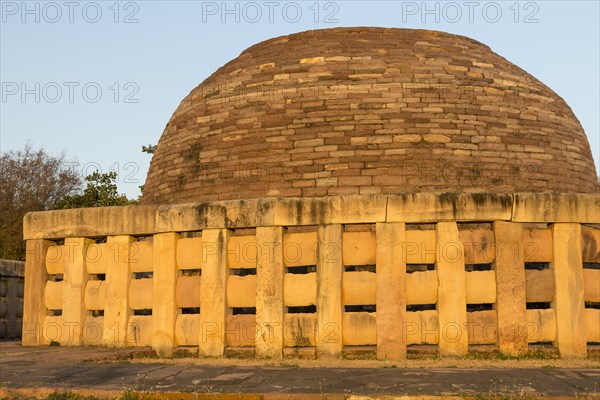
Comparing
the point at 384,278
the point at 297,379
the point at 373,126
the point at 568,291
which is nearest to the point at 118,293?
the point at 384,278

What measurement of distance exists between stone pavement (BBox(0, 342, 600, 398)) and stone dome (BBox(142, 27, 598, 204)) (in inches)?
180

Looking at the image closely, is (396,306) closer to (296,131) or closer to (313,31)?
(296,131)

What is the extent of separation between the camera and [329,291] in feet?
27.0

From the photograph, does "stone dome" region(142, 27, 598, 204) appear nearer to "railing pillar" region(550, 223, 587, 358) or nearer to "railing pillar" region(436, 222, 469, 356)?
"railing pillar" region(436, 222, 469, 356)

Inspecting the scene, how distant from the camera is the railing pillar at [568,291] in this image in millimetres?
8211

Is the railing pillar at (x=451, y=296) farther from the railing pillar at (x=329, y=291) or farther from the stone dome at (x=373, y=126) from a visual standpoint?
the stone dome at (x=373, y=126)

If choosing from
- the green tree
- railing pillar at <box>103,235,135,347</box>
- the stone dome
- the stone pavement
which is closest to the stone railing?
railing pillar at <box>103,235,135,347</box>

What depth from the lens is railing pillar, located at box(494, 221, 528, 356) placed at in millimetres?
8117

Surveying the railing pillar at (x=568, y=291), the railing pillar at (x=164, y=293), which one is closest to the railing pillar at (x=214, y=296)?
the railing pillar at (x=164, y=293)

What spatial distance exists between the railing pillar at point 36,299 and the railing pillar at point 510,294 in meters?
6.37

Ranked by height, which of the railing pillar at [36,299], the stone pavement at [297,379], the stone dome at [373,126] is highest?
the stone dome at [373,126]

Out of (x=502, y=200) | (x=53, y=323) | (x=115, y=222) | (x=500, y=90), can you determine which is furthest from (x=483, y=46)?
(x=53, y=323)

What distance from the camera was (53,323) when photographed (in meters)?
9.87

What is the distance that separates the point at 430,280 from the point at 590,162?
21.2 feet
